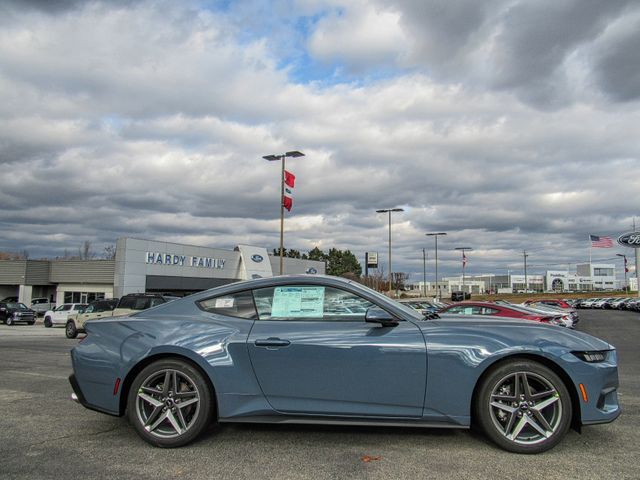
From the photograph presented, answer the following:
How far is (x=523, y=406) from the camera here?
13.0 ft

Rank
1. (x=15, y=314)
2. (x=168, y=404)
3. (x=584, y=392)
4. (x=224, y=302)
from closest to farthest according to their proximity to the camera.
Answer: (x=584, y=392)
(x=168, y=404)
(x=224, y=302)
(x=15, y=314)

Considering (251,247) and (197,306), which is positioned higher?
(251,247)

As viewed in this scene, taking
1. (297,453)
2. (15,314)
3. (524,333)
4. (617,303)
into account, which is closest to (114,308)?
(297,453)

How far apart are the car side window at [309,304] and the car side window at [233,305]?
6cm

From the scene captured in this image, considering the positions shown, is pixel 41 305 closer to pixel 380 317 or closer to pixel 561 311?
pixel 561 311

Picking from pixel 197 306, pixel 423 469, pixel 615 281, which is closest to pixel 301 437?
pixel 423 469

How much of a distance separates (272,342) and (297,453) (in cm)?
88

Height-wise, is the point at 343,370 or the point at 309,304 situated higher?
the point at 309,304

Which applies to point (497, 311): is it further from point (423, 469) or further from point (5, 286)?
point (5, 286)

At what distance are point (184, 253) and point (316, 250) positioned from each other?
228 feet

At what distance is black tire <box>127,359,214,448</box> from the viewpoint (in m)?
4.16

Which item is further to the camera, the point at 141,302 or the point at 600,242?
the point at 600,242

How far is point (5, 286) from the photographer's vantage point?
4972 cm

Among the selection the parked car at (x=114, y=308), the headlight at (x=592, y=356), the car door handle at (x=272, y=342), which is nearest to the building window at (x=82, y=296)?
the parked car at (x=114, y=308)
